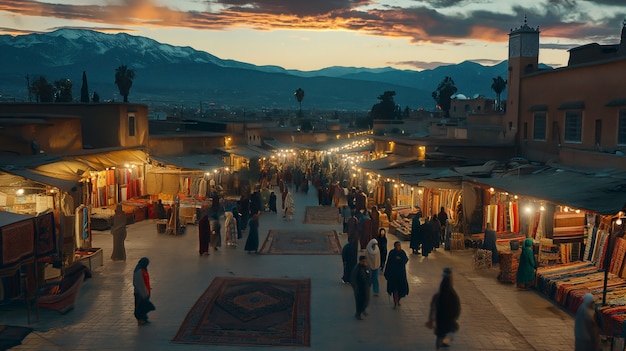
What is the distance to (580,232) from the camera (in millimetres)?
11086

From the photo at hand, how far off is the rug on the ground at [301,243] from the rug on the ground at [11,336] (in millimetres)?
7476

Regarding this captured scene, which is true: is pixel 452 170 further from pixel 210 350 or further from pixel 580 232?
pixel 210 350

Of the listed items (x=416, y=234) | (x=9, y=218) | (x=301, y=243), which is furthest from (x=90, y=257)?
(x=416, y=234)

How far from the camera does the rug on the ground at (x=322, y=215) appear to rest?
20.4 metres

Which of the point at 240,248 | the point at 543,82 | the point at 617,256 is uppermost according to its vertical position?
the point at 543,82

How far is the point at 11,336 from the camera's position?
7.71 m

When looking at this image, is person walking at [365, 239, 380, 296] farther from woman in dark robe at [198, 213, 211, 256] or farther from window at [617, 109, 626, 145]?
window at [617, 109, 626, 145]

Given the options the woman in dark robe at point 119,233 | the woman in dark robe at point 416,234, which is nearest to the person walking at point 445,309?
the woman in dark robe at point 416,234

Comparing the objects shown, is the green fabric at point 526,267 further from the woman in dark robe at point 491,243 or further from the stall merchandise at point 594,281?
the woman in dark robe at point 491,243

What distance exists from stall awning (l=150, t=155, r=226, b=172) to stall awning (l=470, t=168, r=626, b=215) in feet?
36.9

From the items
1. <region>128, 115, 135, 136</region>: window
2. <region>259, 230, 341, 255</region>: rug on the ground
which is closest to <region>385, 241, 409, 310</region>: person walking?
<region>259, 230, 341, 255</region>: rug on the ground

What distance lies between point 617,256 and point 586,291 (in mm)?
860

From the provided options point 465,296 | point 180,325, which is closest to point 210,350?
point 180,325

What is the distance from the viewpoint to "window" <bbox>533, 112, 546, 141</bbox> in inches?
765
